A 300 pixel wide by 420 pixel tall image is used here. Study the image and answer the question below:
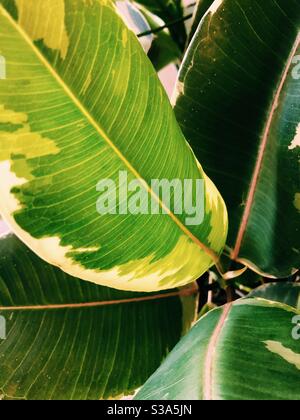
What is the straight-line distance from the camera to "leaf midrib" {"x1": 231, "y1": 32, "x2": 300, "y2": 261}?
0.45 meters

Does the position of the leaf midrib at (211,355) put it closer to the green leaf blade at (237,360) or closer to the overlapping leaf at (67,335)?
the green leaf blade at (237,360)

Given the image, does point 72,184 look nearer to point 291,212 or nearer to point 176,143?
point 176,143

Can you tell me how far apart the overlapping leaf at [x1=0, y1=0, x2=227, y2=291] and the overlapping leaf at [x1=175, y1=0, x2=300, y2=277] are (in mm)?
85

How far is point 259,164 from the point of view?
1.60 feet

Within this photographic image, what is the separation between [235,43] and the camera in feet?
1.47

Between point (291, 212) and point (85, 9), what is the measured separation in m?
0.26

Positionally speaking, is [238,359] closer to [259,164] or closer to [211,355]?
[211,355]

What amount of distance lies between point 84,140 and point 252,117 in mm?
194

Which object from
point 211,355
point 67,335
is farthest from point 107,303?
point 211,355

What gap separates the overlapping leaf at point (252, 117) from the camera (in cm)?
44

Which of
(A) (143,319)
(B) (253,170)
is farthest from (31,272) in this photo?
(B) (253,170)

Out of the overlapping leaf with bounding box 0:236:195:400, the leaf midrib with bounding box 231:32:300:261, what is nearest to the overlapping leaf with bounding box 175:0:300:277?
the leaf midrib with bounding box 231:32:300:261

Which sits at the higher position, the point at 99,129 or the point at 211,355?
the point at 99,129

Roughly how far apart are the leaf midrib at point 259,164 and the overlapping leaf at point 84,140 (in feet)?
0.29
